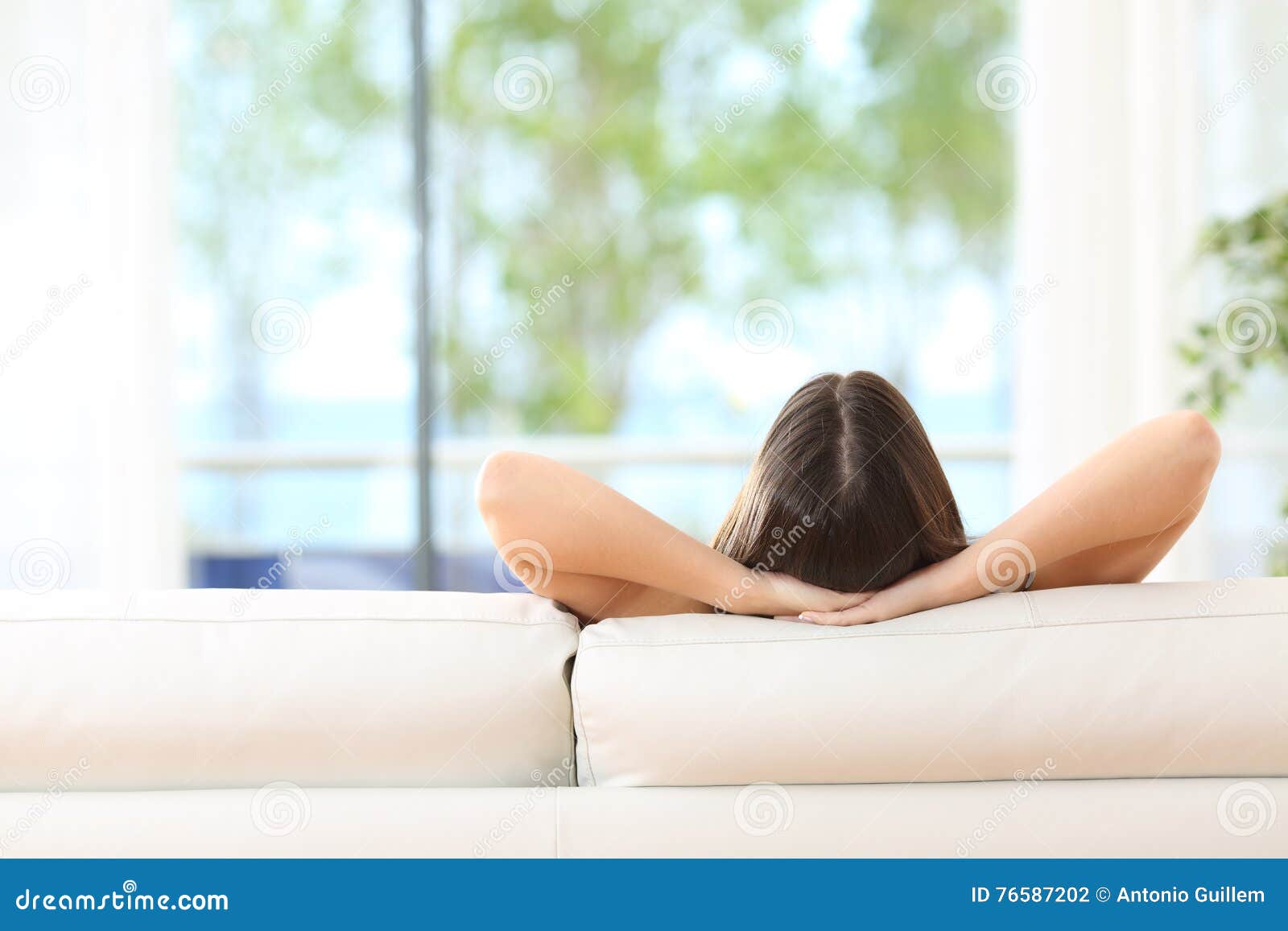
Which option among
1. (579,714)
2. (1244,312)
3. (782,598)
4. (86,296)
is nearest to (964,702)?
(782,598)

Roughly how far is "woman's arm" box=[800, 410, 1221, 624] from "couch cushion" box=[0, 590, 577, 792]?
270mm

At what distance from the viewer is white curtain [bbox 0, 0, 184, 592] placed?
3.47 meters

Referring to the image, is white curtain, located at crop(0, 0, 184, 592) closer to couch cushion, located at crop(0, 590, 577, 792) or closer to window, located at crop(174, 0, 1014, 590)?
window, located at crop(174, 0, 1014, 590)

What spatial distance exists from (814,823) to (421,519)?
9.58ft

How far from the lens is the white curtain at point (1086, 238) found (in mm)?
3439

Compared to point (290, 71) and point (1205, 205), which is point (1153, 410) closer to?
point (1205, 205)

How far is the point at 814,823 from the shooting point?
90cm

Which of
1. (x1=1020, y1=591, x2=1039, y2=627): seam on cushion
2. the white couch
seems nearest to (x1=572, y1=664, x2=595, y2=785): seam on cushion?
the white couch

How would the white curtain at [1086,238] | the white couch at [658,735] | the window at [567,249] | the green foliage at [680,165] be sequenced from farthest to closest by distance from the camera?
the green foliage at [680,165] < the window at [567,249] < the white curtain at [1086,238] < the white couch at [658,735]

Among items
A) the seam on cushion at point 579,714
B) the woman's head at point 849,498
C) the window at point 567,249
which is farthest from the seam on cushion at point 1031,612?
the window at point 567,249

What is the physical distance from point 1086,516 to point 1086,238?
108 inches

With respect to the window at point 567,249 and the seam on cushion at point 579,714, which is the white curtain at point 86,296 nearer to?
the window at point 567,249

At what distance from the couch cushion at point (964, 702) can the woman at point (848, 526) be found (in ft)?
0.30
